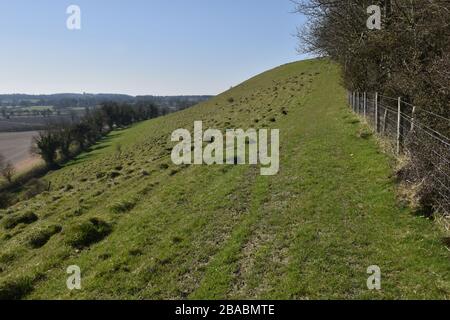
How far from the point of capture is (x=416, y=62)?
12945mm

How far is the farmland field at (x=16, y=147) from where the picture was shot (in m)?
97.2

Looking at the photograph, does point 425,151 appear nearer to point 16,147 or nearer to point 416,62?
point 416,62

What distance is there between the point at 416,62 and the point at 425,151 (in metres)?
4.31

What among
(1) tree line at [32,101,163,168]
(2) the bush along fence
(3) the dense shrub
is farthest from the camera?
(1) tree line at [32,101,163,168]

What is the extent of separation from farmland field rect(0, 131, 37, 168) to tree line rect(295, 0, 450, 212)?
85.6 m

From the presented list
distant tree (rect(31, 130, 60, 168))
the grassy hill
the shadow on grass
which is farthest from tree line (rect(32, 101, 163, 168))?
the grassy hill

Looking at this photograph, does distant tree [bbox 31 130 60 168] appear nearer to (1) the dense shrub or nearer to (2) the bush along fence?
(1) the dense shrub

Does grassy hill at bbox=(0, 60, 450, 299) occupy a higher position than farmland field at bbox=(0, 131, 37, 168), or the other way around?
grassy hill at bbox=(0, 60, 450, 299)

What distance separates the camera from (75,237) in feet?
33.9

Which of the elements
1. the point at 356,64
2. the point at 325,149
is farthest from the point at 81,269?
the point at 356,64

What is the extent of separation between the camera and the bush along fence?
28.9 feet

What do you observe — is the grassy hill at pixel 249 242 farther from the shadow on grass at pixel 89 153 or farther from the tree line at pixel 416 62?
the shadow on grass at pixel 89 153
